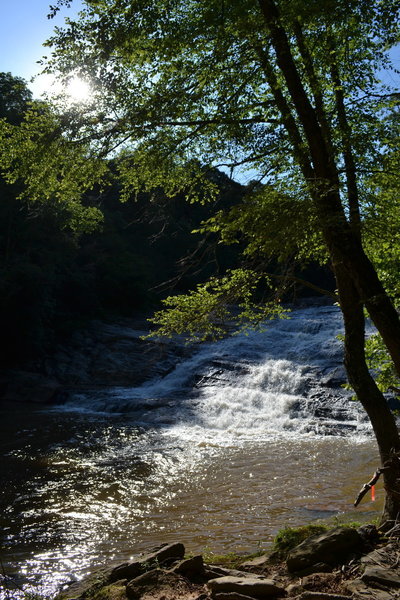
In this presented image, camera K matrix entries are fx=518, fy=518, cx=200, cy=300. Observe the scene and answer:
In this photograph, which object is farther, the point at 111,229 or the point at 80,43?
the point at 111,229

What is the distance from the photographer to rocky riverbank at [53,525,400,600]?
3922 millimetres

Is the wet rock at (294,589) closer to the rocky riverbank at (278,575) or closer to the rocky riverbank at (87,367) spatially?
the rocky riverbank at (278,575)

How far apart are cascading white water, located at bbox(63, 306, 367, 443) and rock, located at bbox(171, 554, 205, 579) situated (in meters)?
8.70

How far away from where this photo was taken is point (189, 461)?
1180 cm

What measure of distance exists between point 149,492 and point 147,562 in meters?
4.61

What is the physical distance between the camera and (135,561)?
5359 mm

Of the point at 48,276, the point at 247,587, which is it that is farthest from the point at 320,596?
the point at 48,276

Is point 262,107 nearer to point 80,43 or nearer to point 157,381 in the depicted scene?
point 80,43

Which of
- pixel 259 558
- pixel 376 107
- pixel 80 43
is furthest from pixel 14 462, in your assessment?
pixel 376 107

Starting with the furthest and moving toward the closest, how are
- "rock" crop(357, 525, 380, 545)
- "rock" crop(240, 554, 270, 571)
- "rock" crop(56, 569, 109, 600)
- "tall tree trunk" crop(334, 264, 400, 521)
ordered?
1. "tall tree trunk" crop(334, 264, 400, 521)
2. "rock" crop(56, 569, 109, 600)
3. "rock" crop(240, 554, 270, 571)
4. "rock" crop(357, 525, 380, 545)

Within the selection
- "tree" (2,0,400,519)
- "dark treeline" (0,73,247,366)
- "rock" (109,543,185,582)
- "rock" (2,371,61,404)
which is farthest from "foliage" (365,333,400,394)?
"rock" (2,371,61,404)

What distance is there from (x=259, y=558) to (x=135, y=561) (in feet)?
4.19

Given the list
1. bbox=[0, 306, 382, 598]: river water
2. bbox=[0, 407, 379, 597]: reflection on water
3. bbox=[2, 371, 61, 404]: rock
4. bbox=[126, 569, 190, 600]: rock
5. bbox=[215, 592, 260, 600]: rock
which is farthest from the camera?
bbox=[2, 371, 61, 404]: rock

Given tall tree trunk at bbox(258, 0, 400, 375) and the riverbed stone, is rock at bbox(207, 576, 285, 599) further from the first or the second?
tall tree trunk at bbox(258, 0, 400, 375)
